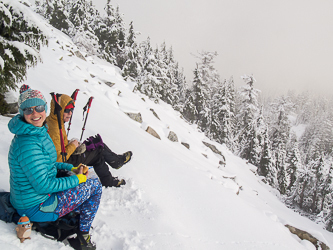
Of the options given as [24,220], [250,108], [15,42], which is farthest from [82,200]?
[250,108]

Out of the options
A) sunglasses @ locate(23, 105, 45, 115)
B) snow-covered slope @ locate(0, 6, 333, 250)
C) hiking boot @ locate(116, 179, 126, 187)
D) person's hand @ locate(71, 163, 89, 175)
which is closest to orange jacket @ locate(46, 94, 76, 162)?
person's hand @ locate(71, 163, 89, 175)

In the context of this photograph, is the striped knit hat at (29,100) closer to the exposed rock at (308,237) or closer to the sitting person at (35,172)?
the sitting person at (35,172)

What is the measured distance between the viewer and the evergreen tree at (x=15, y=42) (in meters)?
4.30

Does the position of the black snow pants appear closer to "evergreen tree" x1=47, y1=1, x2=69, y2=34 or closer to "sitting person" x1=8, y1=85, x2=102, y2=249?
"sitting person" x1=8, y1=85, x2=102, y2=249

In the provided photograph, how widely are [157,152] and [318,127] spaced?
8061 cm

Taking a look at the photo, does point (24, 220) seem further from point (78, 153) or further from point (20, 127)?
point (78, 153)

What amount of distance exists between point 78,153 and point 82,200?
135cm

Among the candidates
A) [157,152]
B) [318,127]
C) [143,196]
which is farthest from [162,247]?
[318,127]

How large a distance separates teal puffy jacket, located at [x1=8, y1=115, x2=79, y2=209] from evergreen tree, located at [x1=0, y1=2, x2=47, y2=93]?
336 cm

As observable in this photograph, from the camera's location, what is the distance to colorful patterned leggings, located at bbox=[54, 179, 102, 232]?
224cm

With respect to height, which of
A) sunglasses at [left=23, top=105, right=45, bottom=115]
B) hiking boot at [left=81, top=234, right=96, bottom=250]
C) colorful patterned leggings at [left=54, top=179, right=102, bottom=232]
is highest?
sunglasses at [left=23, top=105, right=45, bottom=115]

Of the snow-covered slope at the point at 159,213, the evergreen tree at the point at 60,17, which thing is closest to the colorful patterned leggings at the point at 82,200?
the snow-covered slope at the point at 159,213

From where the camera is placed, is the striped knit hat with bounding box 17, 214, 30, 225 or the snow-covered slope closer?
the striped knit hat with bounding box 17, 214, 30, 225

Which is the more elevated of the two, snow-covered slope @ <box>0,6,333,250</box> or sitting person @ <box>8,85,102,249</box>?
sitting person @ <box>8,85,102,249</box>
